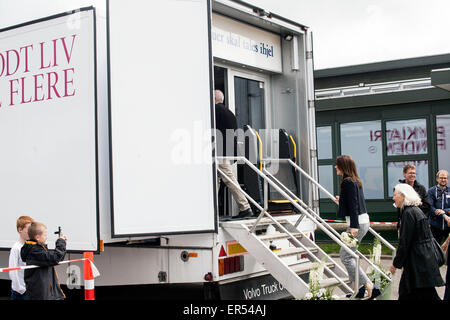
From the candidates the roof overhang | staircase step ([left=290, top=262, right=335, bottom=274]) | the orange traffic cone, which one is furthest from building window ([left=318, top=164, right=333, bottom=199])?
the orange traffic cone

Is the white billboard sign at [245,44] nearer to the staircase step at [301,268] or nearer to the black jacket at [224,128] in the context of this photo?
the black jacket at [224,128]

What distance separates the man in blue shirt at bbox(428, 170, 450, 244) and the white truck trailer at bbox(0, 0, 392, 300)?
9.36 ft

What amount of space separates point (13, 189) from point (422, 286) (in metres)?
4.01

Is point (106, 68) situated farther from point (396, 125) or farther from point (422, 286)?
point (396, 125)

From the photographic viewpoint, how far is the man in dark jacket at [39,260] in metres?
4.77

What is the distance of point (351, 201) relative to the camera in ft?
20.5

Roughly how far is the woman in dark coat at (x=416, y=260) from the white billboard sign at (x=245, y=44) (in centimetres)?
300

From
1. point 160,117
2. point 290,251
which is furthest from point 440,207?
point 160,117

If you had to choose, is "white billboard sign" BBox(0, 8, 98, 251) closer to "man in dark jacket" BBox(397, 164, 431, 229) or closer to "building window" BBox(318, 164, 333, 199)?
"man in dark jacket" BBox(397, 164, 431, 229)

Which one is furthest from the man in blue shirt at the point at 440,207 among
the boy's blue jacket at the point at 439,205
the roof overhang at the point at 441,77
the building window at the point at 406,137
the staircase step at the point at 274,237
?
the building window at the point at 406,137

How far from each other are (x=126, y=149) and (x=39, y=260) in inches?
46.5

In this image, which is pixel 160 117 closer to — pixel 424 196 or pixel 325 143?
pixel 424 196
